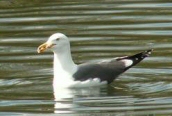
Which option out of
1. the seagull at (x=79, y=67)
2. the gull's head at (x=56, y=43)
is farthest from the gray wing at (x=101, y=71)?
the gull's head at (x=56, y=43)

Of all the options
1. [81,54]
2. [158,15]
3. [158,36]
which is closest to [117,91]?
[81,54]

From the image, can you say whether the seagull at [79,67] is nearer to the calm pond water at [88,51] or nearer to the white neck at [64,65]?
the white neck at [64,65]

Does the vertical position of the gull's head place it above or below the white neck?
above

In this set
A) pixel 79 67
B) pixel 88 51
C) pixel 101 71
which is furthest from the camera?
pixel 88 51

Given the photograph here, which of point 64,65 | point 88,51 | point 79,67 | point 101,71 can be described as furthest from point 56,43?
point 88,51

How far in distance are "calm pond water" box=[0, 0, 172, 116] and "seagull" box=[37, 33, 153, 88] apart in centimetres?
15

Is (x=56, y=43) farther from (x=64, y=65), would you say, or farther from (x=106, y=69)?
(x=106, y=69)

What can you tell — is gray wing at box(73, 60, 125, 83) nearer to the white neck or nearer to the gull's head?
the white neck

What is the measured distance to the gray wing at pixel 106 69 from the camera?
52.2 feet

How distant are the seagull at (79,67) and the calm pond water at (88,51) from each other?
0.15 metres

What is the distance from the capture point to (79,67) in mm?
16000

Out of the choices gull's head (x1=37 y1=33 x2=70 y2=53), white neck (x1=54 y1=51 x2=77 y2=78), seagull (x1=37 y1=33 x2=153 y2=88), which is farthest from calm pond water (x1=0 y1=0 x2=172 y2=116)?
gull's head (x1=37 y1=33 x2=70 y2=53)

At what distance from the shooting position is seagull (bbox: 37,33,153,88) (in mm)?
15859

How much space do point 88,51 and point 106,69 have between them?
2010mm
